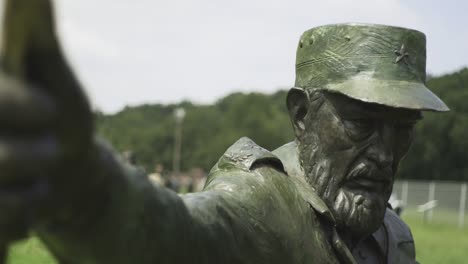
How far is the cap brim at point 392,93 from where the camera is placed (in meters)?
2.94

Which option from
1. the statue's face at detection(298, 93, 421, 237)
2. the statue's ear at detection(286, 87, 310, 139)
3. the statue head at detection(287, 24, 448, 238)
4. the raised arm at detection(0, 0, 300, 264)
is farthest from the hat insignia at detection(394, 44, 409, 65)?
the raised arm at detection(0, 0, 300, 264)

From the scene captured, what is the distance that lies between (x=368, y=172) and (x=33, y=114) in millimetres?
1969

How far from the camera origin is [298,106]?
10.7 ft

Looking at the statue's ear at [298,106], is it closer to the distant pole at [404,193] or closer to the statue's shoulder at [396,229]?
the statue's shoulder at [396,229]

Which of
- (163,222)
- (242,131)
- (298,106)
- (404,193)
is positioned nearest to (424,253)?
(298,106)

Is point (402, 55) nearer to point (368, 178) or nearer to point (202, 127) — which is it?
point (368, 178)

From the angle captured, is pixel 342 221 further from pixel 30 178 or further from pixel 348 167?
pixel 30 178

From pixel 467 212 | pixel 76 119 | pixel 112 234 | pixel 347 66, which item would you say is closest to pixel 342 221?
pixel 347 66

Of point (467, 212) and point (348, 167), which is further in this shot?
point (467, 212)

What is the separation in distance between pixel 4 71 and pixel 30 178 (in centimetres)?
19

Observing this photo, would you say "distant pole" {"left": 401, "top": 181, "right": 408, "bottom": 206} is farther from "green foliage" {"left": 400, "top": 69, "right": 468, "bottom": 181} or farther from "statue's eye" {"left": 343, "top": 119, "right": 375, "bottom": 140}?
"statue's eye" {"left": 343, "top": 119, "right": 375, "bottom": 140}

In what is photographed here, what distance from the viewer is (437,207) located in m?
35.1

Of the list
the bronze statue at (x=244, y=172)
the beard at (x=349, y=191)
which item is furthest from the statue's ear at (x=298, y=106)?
the beard at (x=349, y=191)

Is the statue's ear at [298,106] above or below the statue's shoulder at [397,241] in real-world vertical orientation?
above
